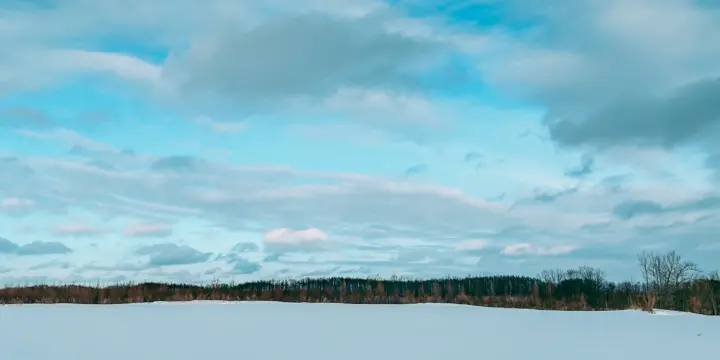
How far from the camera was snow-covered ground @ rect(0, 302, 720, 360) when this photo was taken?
936cm

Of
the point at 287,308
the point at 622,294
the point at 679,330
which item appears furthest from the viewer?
the point at 622,294

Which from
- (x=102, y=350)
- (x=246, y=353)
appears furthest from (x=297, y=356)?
(x=102, y=350)

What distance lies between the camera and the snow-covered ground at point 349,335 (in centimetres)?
936

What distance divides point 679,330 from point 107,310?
1375 cm

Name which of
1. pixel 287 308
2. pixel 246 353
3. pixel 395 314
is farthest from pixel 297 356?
pixel 287 308

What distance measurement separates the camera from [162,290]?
26969 millimetres

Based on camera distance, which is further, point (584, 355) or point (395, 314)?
point (395, 314)

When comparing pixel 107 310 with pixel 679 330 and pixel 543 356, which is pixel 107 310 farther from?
pixel 679 330

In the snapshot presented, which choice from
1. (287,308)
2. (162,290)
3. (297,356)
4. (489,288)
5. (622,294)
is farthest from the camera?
(489,288)

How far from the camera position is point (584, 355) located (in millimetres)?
9352

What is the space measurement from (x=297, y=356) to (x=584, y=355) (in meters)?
3.98

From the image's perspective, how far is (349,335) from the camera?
11500 millimetres

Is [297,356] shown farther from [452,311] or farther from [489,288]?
[489,288]

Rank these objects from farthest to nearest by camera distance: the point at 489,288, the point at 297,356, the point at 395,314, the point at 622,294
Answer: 1. the point at 489,288
2. the point at 622,294
3. the point at 395,314
4. the point at 297,356
